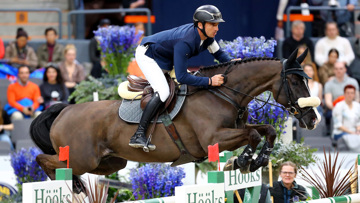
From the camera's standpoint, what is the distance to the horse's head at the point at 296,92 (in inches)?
243

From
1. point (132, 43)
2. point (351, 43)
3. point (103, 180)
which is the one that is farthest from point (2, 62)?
point (351, 43)

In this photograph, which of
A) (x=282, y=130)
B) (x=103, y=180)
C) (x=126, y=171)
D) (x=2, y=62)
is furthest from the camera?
(x=2, y=62)

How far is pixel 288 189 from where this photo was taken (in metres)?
6.93

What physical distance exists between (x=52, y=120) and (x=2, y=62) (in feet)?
17.0

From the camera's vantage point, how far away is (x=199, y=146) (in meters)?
6.37

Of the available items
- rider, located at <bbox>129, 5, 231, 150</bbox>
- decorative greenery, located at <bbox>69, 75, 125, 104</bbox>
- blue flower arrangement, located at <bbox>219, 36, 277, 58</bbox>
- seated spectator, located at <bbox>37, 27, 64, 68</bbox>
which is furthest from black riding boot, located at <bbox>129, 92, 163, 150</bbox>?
seated spectator, located at <bbox>37, 27, 64, 68</bbox>

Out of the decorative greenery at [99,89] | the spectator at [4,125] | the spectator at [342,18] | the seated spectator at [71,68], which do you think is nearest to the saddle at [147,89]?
the decorative greenery at [99,89]

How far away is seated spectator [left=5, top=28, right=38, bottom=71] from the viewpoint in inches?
479

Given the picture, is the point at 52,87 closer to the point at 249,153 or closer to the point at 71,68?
the point at 71,68

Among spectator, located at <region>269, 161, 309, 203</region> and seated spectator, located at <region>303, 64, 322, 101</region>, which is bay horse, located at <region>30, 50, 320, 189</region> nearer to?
spectator, located at <region>269, 161, 309, 203</region>

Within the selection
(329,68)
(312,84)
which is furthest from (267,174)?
(329,68)

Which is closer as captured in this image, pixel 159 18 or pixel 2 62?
pixel 2 62

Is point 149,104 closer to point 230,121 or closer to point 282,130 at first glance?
point 230,121

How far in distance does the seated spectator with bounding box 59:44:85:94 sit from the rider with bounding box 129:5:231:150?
5.05 metres
